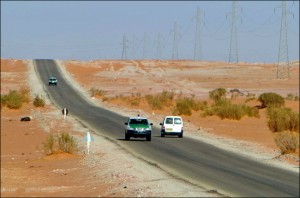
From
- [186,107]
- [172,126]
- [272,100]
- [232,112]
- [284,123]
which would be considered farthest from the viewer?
[272,100]

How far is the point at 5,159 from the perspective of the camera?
31328mm

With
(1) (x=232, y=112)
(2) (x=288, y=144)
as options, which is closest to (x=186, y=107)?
(1) (x=232, y=112)

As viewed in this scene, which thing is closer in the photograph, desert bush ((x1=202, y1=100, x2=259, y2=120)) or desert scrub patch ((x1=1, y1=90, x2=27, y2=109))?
desert bush ((x1=202, y1=100, x2=259, y2=120))

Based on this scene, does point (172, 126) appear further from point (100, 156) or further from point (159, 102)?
point (159, 102)

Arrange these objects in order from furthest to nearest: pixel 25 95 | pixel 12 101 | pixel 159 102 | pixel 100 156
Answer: pixel 25 95, pixel 159 102, pixel 12 101, pixel 100 156

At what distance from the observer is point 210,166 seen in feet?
93.1

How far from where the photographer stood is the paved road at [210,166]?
2155cm

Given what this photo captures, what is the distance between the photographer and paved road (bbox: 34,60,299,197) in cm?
2155

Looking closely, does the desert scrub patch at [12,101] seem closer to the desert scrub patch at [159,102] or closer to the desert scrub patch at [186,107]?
the desert scrub patch at [159,102]

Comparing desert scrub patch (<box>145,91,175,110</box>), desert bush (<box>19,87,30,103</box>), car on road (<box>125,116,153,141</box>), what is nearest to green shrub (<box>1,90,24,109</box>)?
desert bush (<box>19,87,30,103</box>)

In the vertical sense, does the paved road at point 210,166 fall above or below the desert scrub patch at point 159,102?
below

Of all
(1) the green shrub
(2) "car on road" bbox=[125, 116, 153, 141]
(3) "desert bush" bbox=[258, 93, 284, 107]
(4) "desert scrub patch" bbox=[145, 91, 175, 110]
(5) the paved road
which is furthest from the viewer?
(4) "desert scrub patch" bbox=[145, 91, 175, 110]

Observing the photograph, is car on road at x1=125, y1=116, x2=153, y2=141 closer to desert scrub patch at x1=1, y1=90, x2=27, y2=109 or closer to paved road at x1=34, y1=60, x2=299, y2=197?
paved road at x1=34, y1=60, x2=299, y2=197

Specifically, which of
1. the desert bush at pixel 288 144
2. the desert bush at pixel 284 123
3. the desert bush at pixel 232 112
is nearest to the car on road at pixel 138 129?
the desert bush at pixel 288 144
